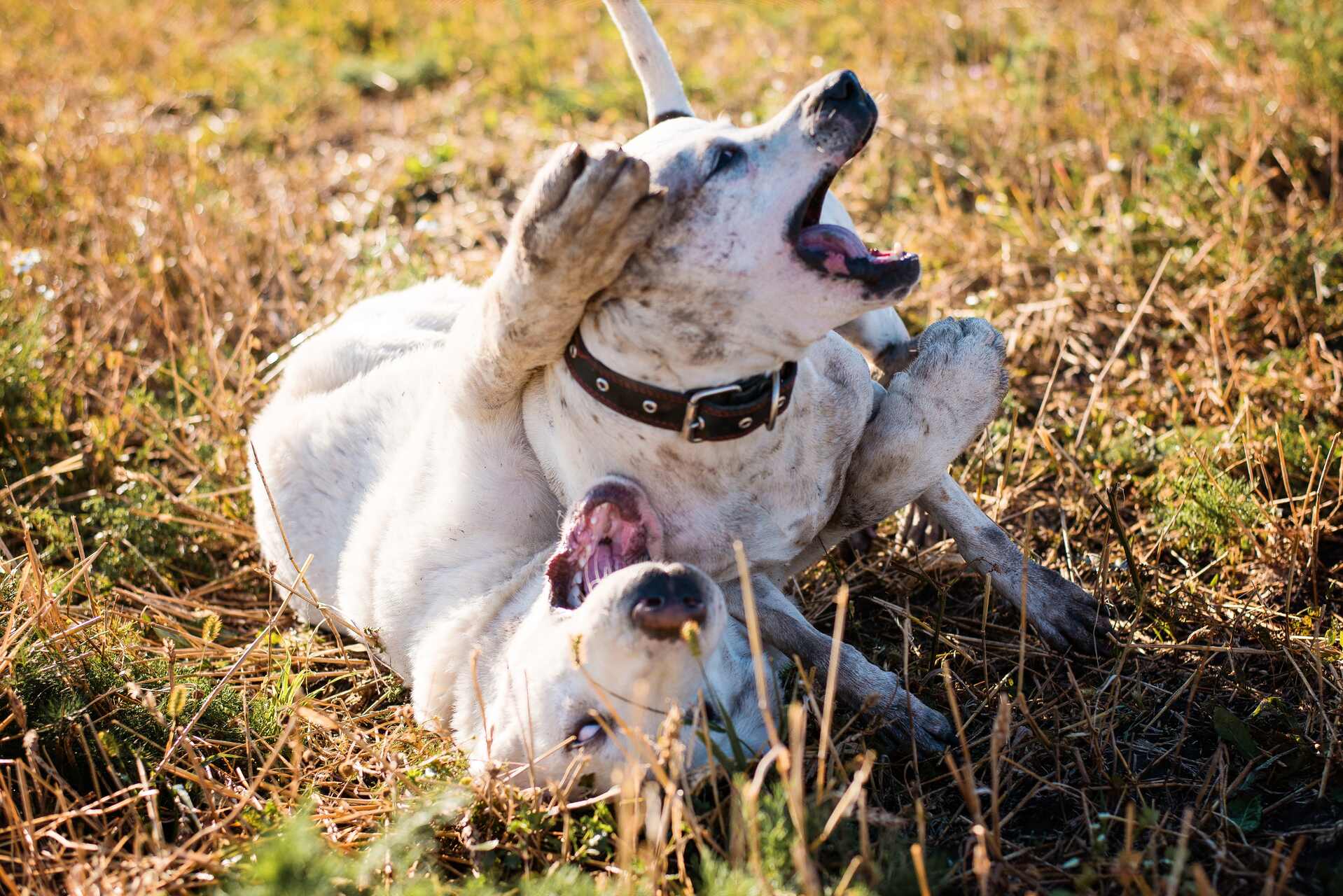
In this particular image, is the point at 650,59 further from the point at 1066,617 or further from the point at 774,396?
the point at 1066,617

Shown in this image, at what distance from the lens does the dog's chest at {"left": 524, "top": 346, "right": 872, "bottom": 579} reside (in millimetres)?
2783

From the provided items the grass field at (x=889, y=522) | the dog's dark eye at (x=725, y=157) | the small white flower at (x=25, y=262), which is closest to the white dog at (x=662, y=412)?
the dog's dark eye at (x=725, y=157)

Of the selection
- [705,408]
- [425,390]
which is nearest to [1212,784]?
[705,408]

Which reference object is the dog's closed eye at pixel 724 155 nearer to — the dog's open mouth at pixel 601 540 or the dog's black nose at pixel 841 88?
the dog's black nose at pixel 841 88

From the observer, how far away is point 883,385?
3.80 metres

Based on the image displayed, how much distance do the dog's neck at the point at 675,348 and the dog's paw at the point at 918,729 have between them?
912mm

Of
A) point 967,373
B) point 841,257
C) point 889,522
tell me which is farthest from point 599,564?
point 889,522

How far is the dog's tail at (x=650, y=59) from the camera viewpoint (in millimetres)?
3408


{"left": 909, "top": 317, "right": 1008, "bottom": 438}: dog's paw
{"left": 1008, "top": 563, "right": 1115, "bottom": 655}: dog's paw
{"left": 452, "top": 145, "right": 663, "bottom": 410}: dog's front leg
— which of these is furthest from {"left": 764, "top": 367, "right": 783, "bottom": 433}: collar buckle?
{"left": 1008, "top": 563, "right": 1115, "bottom": 655}: dog's paw

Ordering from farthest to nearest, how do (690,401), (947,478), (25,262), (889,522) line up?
(25,262)
(889,522)
(947,478)
(690,401)

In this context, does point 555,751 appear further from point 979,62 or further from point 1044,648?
point 979,62

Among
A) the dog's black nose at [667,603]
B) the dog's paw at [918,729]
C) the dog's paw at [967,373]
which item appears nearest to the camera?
the dog's black nose at [667,603]

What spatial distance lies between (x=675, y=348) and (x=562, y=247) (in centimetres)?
31

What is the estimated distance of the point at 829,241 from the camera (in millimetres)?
2594
